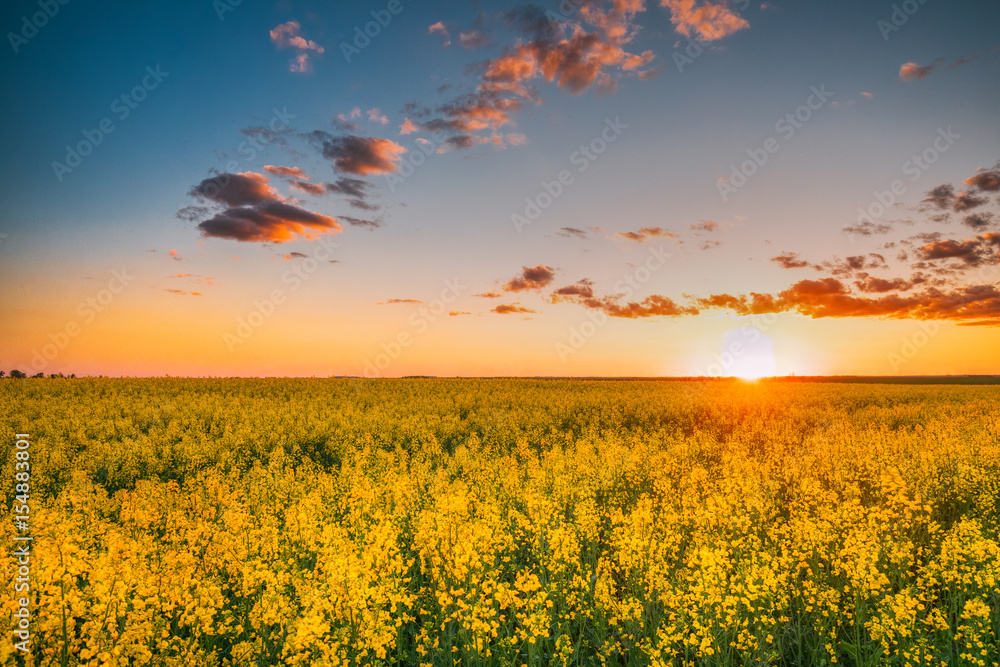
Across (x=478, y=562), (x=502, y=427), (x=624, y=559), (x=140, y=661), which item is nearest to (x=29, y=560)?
(x=140, y=661)

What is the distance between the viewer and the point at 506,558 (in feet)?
17.6

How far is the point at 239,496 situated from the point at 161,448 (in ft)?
19.6

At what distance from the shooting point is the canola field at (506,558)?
14.1ft

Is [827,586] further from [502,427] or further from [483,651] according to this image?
[502,427]

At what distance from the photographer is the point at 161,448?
12.6m

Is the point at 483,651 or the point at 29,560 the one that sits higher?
the point at 29,560

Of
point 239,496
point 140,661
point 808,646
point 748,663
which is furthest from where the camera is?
point 239,496

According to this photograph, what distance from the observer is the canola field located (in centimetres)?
431

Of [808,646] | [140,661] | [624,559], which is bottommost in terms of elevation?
[808,646]

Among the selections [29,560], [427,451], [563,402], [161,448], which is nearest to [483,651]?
[29,560]

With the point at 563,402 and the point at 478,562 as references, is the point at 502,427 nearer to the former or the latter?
the point at 563,402

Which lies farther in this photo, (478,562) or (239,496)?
(239,496)

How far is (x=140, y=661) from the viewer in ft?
12.8

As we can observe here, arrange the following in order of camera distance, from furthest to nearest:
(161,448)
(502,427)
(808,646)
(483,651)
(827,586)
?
(502,427) < (161,448) < (827,586) < (808,646) < (483,651)
